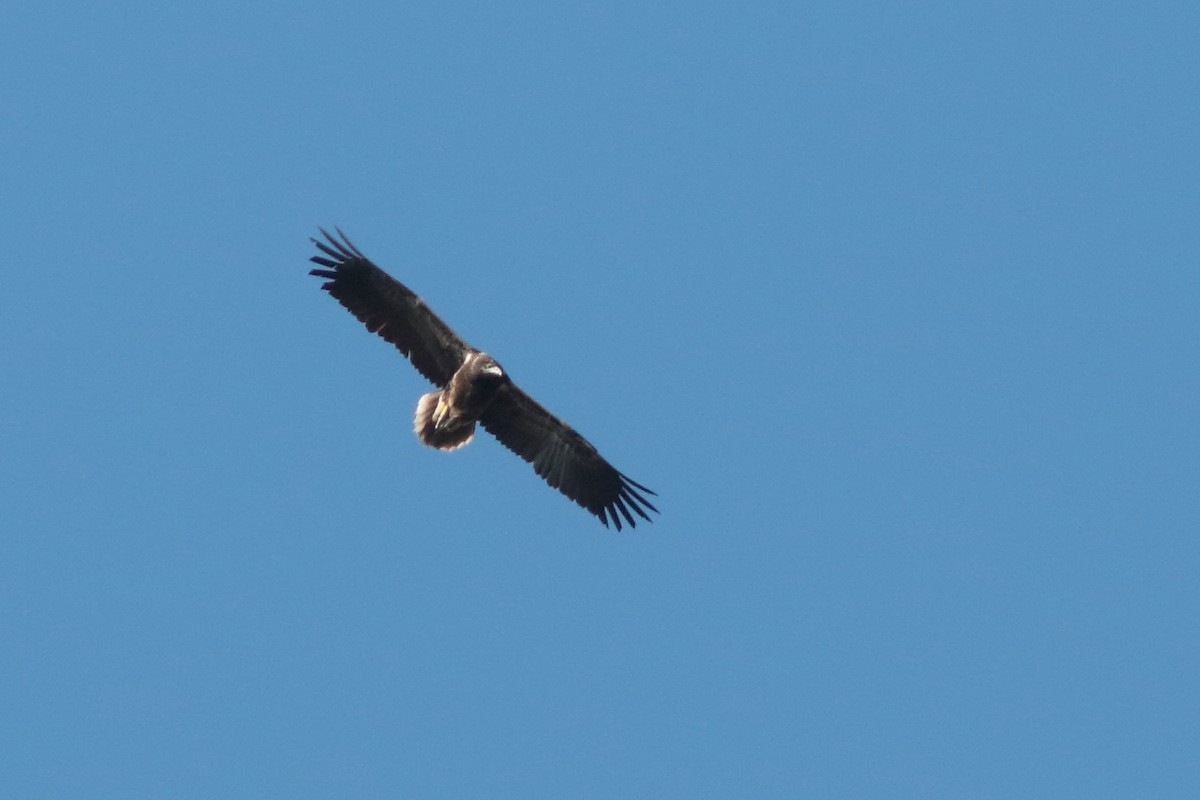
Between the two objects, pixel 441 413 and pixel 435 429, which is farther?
pixel 435 429

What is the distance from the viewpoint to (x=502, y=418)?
2422cm

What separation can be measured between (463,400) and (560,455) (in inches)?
68.7

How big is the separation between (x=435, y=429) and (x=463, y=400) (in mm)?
738

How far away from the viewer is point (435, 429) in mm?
23922

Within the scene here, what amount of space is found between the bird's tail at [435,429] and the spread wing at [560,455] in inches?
13.9

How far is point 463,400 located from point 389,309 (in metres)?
1.46

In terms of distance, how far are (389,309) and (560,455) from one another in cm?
304

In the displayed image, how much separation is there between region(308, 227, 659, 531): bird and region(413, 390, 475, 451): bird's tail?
1 cm

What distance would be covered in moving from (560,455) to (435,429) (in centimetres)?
172

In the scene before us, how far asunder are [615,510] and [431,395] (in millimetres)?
2931

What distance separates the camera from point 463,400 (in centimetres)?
2342

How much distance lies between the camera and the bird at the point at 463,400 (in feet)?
76.0

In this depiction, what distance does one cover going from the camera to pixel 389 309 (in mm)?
23297

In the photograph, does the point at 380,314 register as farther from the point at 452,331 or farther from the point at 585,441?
the point at 585,441
